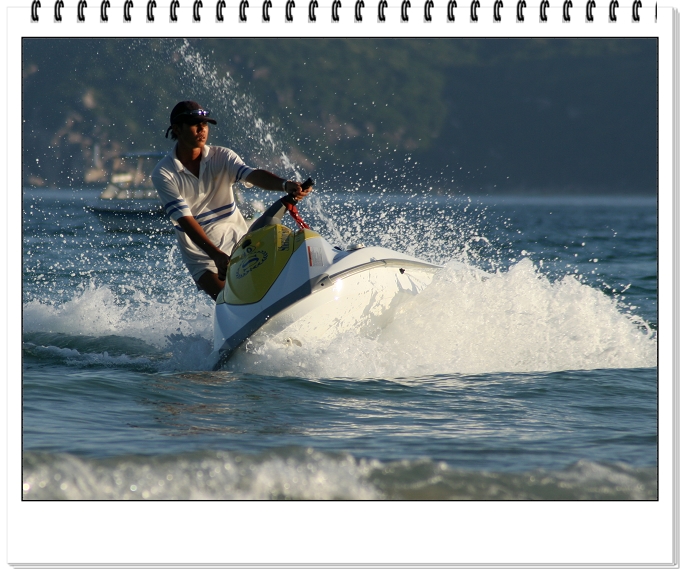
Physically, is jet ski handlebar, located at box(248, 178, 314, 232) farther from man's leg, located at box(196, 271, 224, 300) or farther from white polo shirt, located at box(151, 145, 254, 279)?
man's leg, located at box(196, 271, 224, 300)

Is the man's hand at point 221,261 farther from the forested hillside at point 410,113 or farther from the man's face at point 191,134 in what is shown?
the forested hillside at point 410,113

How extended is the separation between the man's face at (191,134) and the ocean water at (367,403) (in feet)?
5.11

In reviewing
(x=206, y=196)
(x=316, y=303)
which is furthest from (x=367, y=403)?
(x=206, y=196)

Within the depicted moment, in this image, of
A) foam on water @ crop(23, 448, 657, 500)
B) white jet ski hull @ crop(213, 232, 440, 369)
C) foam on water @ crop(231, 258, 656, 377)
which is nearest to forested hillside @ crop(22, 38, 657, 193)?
foam on water @ crop(231, 258, 656, 377)

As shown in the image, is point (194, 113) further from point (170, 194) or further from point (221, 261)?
point (221, 261)

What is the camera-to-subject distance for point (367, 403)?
482 centimetres

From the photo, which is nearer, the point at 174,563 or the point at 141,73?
the point at 174,563

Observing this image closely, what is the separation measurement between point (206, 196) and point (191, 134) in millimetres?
514

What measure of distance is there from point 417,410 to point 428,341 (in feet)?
3.83

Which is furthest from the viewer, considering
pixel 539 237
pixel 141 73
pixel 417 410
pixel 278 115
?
pixel 278 115

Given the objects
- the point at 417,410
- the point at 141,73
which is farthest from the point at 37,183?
the point at 417,410
